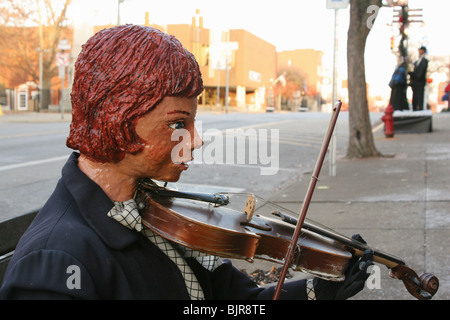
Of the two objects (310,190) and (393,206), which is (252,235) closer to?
(310,190)

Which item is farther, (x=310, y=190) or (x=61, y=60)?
(x=61, y=60)

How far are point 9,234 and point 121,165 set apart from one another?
0.83 m

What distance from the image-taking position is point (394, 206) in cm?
596

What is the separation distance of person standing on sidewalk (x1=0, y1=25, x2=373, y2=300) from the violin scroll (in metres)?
0.77

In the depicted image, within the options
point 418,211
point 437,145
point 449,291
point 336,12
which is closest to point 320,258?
point 449,291

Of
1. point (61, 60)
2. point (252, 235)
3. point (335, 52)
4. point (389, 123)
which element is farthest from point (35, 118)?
point (252, 235)

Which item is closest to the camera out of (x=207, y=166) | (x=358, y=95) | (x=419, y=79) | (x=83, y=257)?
(x=83, y=257)

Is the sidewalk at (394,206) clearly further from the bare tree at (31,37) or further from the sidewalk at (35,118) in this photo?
the bare tree at (31,37)

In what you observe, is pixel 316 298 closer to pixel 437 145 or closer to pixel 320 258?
pixel 320 258

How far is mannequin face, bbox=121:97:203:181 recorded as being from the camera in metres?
1.48

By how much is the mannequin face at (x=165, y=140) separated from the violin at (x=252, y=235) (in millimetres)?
109

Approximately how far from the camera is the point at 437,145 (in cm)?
1177

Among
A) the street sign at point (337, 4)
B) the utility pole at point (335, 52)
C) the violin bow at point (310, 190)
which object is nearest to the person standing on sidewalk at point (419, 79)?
the utility pole at point (335, 52)
